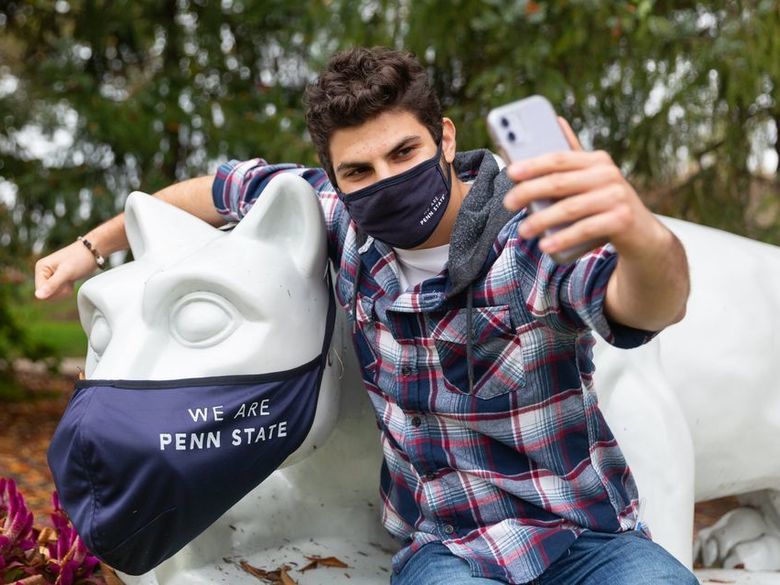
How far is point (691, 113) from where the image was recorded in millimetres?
4844

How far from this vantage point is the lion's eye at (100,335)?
2.16 metres

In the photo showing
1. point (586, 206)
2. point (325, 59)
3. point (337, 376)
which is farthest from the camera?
point (325, 59)

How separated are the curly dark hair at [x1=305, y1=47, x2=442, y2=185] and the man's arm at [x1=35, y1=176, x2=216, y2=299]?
22.4 inches

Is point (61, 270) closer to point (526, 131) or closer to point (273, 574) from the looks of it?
point (273, 574)

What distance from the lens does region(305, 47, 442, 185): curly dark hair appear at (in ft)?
6.93

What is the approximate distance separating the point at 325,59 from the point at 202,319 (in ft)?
9.71

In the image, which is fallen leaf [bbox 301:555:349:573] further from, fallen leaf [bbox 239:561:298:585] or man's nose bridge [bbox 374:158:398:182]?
man's nose bridge [bbox 374:158:398:182]

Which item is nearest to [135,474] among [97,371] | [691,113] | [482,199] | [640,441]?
[97,371]

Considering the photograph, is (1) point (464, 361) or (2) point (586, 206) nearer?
(2) point (586, 206)

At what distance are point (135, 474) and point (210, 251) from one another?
1.73 ft

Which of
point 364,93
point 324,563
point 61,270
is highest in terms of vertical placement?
point 364,93

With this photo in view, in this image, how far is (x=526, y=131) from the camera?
1498 millimetres

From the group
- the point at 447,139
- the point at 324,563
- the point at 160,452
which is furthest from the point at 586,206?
the point at 324,563

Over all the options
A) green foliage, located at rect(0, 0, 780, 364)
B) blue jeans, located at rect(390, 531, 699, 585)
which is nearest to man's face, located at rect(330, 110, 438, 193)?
blue jeans, located at rect(390, 531, 699, 585)
